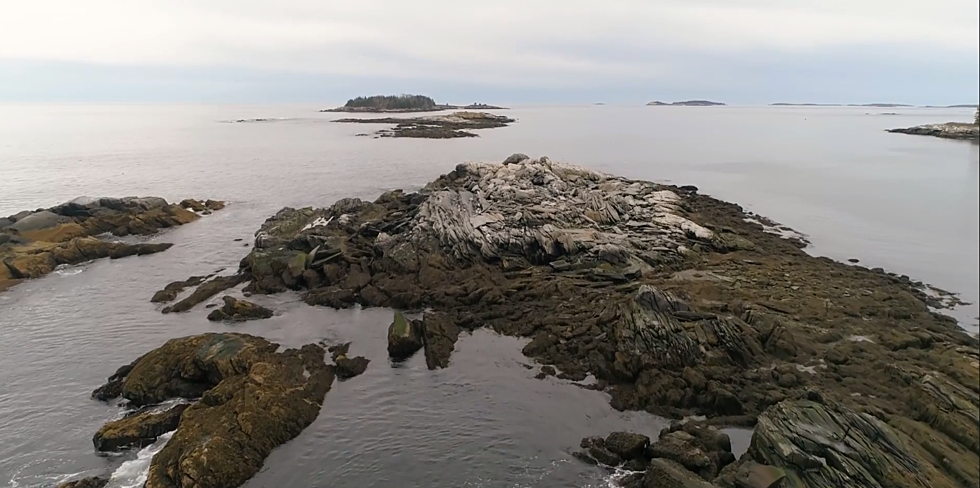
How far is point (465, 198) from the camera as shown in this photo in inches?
1288

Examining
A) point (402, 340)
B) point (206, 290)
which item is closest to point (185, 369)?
point (402, 340)

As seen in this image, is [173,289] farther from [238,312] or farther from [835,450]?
[835,450]

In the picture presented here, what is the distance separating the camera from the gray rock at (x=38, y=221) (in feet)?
98.0

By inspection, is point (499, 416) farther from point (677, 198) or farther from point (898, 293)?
point (677, 198)

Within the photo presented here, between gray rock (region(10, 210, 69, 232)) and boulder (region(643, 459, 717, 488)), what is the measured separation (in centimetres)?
3460

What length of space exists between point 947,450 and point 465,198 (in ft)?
82.5

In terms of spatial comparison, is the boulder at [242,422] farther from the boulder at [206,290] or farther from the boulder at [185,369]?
the boulder at [206,290]

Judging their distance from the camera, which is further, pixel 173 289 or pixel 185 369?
pixel 173 289

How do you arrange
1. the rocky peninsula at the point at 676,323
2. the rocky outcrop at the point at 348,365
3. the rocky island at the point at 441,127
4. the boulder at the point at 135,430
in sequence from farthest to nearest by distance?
the rocky island at the point at 441,127 → the rocky outcrop at the point at 348,365 → the boulder at the point at 135,430 → the rocky peninsula at the point at 676,323

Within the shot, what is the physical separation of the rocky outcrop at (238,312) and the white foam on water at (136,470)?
7687 millimetres

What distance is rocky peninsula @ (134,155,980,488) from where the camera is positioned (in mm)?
11258

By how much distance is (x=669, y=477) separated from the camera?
10875 mm

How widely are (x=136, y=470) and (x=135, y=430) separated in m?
1.33

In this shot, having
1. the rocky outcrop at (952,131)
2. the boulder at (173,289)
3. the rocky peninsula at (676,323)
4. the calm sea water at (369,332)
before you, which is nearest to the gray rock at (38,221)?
the calm sea water at (369,332)
